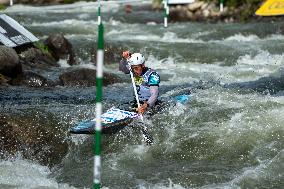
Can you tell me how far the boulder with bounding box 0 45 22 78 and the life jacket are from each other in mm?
3453

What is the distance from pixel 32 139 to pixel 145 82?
1.78 metres

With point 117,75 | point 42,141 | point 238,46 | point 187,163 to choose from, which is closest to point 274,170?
point 187,163

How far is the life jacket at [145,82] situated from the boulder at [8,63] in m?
3.45

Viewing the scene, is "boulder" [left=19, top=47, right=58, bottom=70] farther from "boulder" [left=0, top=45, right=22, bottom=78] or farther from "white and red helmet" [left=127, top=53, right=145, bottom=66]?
"white and red helmet" [left=127, top=53, right=145, bottom=66]

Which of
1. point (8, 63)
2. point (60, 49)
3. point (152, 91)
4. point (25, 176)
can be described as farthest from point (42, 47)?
point (25, 176)

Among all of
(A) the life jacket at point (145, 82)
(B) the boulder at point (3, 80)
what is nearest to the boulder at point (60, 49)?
(B) the boulder at point (3, 80)

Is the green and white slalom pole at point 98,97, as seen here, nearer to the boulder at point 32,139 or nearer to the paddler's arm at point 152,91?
the boulder at point 32,139

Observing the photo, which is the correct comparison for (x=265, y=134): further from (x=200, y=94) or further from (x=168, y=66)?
(x=168, y=66)

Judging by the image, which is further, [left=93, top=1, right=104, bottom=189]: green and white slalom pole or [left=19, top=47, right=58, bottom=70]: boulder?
[left=19, top=47, right=58, bottom=70]: boulder

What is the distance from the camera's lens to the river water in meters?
7.25

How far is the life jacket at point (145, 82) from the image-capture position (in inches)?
335

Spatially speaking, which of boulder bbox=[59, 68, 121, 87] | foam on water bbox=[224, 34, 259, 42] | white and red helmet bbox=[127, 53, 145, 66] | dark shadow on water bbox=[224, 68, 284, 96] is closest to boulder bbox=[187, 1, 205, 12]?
foam on water bbox=[224, 34, 259, 42]

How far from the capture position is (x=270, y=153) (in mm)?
7969

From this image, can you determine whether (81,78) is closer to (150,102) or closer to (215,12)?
(150,102)
